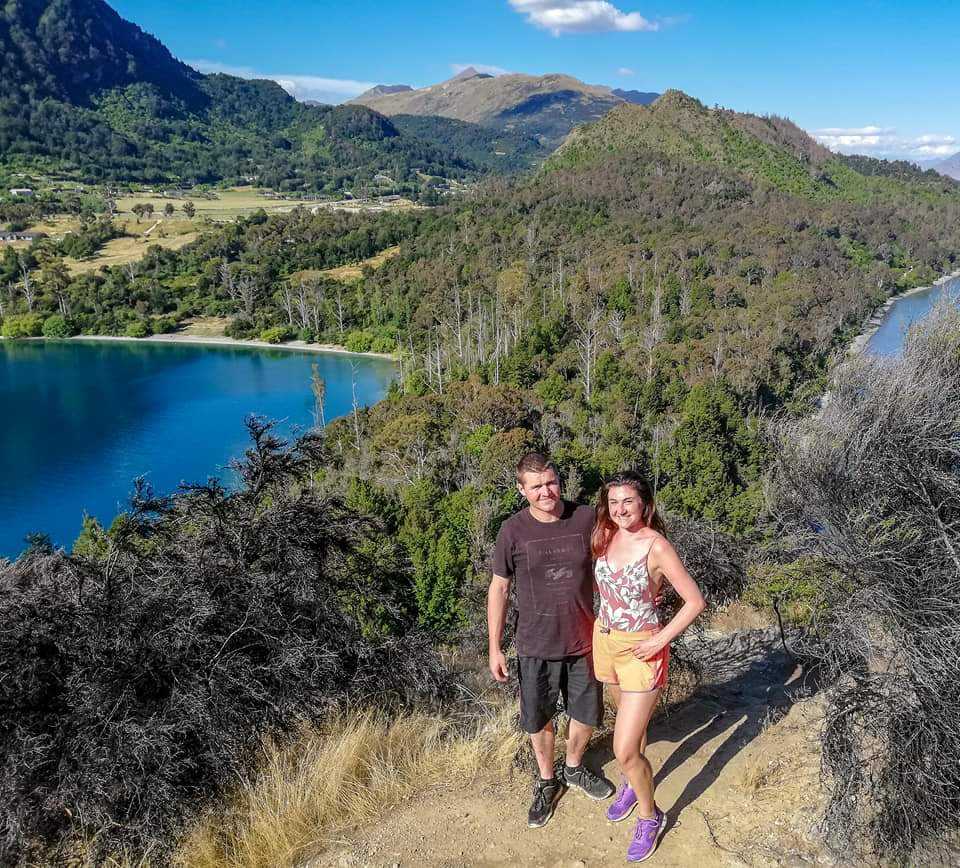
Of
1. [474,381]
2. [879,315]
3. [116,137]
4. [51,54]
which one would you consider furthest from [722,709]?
[51,54]

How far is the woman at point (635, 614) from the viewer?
2758mm

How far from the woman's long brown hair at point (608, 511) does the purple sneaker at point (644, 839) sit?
3.78ft

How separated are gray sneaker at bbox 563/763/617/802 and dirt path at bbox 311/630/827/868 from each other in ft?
0.13

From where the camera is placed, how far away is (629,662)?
2879 millimetres

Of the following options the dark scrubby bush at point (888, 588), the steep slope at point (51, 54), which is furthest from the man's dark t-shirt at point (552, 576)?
the steep slope at point (51, 54)

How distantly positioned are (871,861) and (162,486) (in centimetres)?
3460

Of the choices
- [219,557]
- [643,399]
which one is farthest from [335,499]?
[643,399]

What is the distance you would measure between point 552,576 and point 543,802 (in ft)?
3.51

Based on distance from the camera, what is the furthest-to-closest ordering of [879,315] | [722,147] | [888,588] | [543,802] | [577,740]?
[722,147], [879,315], [888,588], [577,740], [543,802]

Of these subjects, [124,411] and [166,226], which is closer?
[124,411]

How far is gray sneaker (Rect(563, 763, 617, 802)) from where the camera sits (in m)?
3.26

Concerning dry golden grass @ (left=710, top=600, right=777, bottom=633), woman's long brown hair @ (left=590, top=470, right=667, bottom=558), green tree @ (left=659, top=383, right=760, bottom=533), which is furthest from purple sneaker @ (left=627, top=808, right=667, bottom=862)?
green tree @ (left=659, top=383, right=760, bottom=533)

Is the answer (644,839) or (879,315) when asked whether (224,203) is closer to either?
(879,315)

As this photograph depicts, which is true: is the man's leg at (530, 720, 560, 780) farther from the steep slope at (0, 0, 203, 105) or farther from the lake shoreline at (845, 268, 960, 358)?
the steep slope at (0, 0, 203, 105)
